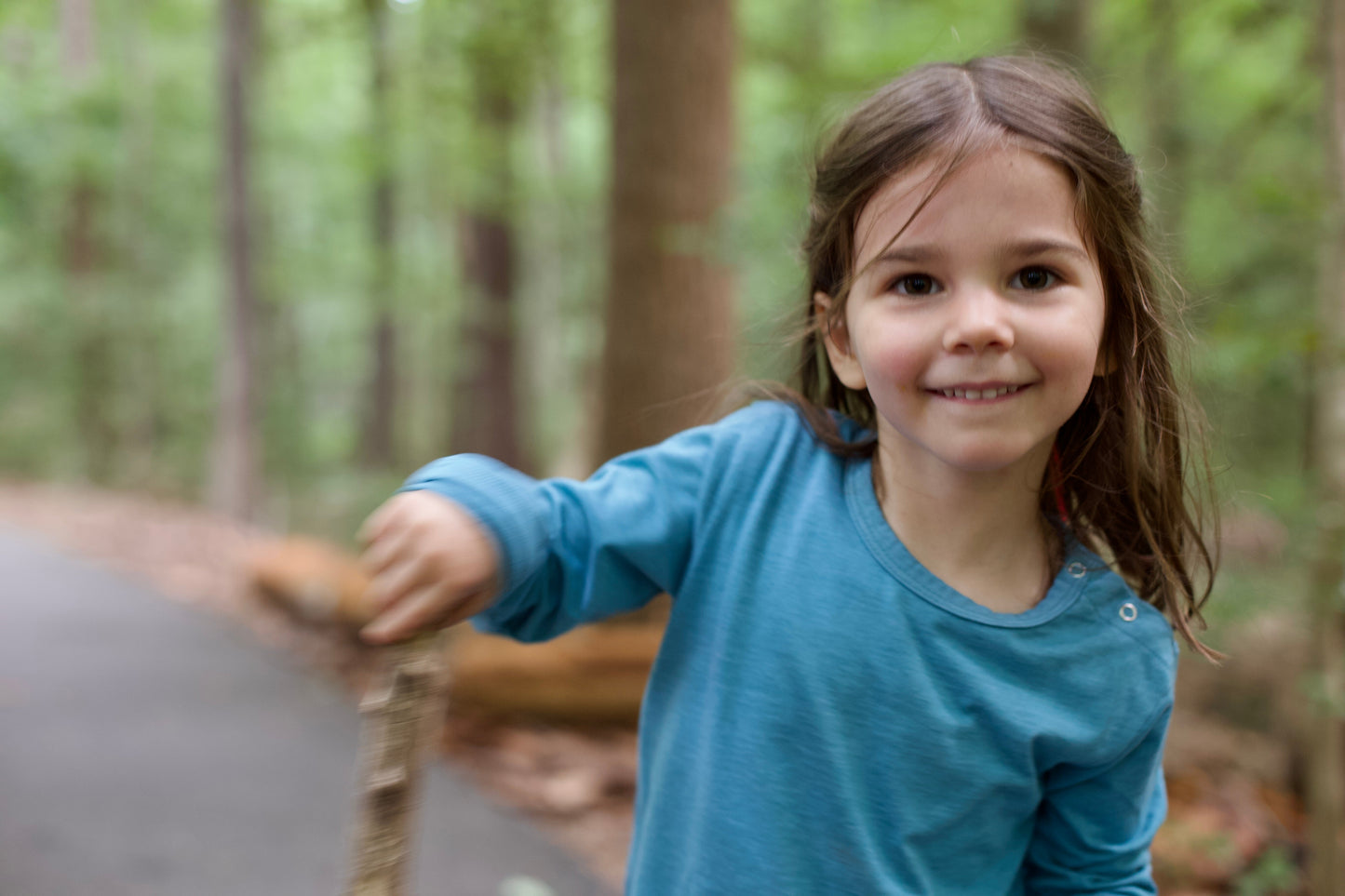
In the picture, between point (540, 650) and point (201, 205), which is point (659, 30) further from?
point (201, 205)

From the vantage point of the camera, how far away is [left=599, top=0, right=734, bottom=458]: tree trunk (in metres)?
5.14

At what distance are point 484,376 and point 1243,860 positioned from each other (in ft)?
31.7

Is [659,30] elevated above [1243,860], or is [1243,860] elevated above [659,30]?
[659,30]

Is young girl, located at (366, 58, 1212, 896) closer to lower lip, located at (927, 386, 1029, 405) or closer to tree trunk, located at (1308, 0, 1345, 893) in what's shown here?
lower lip, located at (927, 386, 1029, 405)

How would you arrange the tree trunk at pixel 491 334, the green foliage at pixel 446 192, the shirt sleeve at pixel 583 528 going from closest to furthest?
the shirt sleeve at pixel 583 528 → the green foliage at pixel 446 192 → the tree trunk at pixel 491 334

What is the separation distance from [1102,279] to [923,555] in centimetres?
46

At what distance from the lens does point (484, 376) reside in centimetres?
1200

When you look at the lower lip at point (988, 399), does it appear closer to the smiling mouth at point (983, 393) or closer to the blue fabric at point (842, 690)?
the smiling mouth at point (983, 393)

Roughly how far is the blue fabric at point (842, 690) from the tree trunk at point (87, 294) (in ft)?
51.1

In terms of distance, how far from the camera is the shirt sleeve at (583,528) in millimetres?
1158

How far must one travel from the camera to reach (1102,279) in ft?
4.55

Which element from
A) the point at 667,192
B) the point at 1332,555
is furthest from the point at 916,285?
the point at 667,192

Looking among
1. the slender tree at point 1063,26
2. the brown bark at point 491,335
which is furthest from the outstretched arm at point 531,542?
the brown bark at point 491,335

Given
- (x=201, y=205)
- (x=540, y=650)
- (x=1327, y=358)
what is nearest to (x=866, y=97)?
(x=1327, y=358)
